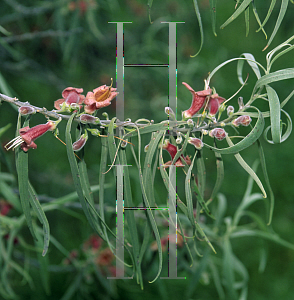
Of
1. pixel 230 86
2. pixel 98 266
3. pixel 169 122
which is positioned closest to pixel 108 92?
pixel 169 122

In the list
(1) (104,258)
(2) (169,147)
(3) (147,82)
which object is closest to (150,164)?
(2) (169,147)

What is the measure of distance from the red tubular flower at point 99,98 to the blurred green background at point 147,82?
1017mm

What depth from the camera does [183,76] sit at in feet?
→ 5.36

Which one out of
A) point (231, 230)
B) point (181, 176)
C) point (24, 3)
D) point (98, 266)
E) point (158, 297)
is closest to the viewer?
point (231, 230)

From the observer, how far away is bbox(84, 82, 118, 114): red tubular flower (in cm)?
40

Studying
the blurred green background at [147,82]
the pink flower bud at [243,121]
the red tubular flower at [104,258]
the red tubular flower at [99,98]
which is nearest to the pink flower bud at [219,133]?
the pink flower bud at [243,121]

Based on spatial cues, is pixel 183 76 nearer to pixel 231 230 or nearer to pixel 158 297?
pixel 231 230

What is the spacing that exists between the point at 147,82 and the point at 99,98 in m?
1.31

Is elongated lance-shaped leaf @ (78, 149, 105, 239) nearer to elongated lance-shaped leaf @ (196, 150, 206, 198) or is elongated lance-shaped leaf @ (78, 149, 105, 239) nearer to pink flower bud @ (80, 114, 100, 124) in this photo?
pink flower bud @ (80, 114, 100, 124)

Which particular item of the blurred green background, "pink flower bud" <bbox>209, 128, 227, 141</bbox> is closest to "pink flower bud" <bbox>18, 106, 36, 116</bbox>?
"pink flower bud" <bbox>209, 128, 227, 141</bbox>

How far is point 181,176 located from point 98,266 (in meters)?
0.77

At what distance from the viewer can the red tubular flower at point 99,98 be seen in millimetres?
397

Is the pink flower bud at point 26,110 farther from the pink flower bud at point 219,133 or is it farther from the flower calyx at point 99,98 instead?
the pink flower bud at point 219,133

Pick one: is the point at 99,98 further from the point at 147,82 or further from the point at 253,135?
the point at 147,82
